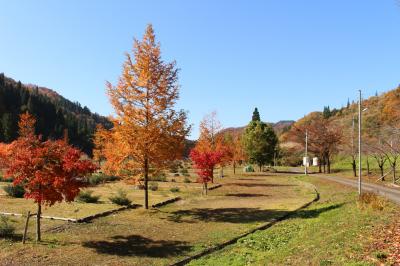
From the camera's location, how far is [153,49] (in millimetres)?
26266

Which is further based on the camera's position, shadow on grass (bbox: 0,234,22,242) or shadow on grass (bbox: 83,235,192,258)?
shadow on grass (bbox: 0,234,22,242)

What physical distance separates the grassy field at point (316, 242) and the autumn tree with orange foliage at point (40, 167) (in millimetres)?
7232

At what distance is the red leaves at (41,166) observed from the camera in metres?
16.9

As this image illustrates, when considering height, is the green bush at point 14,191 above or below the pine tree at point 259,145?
below

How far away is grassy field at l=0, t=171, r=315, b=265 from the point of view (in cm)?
1516

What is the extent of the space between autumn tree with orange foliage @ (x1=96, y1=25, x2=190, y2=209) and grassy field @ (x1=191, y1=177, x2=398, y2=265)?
30.9 ft

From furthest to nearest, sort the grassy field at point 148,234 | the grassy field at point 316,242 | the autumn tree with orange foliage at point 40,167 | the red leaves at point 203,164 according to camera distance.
Result: the red leaves at point 203,164
the autumn tree with orange foliage at point 40,167
the grassy field at point 148,234
the grassy field at point 316,242

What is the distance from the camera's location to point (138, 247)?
16.9 metres

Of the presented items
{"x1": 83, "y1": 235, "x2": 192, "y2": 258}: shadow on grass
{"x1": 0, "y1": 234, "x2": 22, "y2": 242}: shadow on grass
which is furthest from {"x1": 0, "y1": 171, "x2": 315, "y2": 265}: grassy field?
{"x1": 0, "y1": 234, "x2": 22, "y2": 242}: shadow on grass

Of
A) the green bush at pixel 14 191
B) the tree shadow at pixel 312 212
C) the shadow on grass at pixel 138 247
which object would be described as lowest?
the shadow on grass at pixel 138 247

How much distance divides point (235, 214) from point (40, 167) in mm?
13520

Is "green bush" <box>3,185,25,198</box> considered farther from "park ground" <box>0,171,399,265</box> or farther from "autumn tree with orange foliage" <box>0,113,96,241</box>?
"autumn tree with orange foliage" <box>0,113,96,241</box>

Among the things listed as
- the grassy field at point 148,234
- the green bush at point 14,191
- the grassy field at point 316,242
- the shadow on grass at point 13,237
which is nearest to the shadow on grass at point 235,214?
the grassy field at point 148,234

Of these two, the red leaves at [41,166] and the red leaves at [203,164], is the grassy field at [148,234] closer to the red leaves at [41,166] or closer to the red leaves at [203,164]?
the red leaves at [41,166]
